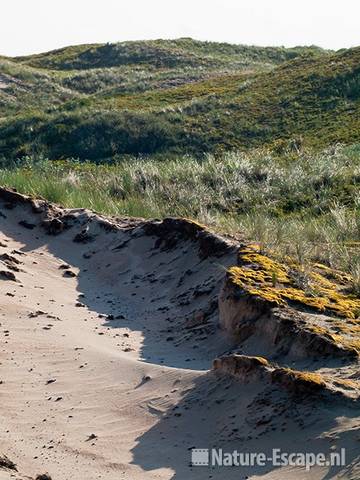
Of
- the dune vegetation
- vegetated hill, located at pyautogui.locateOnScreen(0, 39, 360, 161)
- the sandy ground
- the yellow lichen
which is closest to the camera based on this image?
the sandy ground

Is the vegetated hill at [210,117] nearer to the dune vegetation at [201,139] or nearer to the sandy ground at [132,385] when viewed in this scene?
the dune vegetation at [201,139]

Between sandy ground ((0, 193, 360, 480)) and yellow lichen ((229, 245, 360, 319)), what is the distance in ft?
1.68

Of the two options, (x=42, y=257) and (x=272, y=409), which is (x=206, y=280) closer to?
(x=42, y=257)

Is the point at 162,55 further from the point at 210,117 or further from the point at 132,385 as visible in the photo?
the point at 132,385

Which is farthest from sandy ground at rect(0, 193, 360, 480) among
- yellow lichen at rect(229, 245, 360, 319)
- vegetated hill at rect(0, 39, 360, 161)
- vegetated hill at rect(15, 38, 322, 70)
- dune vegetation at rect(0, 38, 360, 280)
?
vegetated hill at rect(15, 38, 322, 70)

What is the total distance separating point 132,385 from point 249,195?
9.81m

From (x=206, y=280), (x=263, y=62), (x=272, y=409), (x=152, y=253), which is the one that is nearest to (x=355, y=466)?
(x=272, y=409)

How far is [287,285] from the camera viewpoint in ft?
26.2

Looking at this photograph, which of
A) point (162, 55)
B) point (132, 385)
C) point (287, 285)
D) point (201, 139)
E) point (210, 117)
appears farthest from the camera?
point (162, 55)

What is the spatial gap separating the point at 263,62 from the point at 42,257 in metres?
50.2

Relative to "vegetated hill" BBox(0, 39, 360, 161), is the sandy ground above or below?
below

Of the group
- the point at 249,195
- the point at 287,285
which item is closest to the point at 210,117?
the point at 249,195

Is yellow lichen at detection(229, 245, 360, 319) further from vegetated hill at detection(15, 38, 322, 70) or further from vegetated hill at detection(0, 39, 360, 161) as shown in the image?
vegetated hill at detection(15, 38, 322, 70)

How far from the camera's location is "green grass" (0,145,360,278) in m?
10.8
